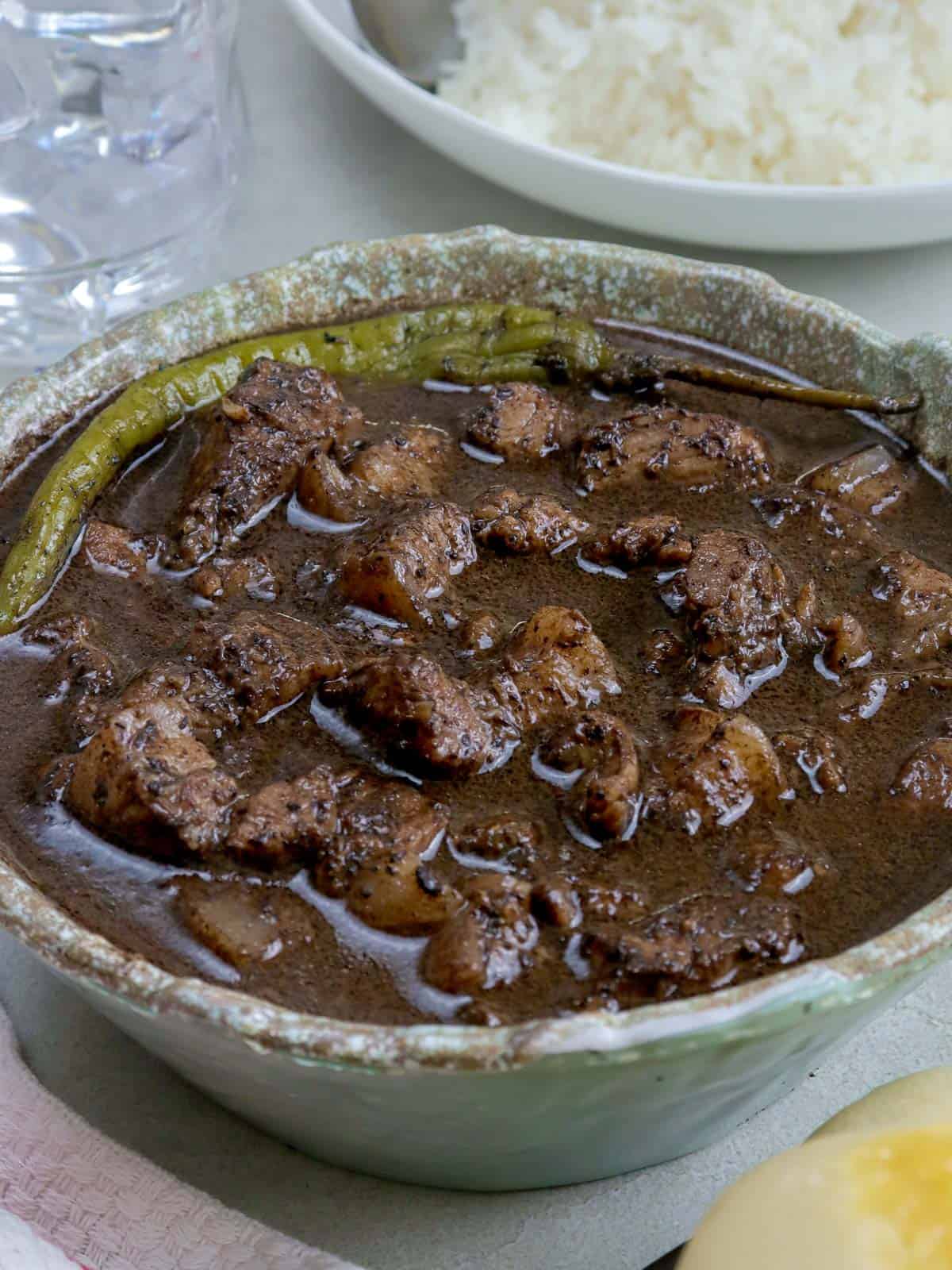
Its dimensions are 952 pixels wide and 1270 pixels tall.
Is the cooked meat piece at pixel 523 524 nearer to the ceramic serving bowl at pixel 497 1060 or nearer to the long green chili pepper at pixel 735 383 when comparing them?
the long green chili pepper at pixel 735 383

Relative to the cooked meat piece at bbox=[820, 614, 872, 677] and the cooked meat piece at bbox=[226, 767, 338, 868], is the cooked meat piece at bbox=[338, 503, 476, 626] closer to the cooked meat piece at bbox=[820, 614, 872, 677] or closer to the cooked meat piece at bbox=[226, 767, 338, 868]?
the cooked meat piece at bbox=[226, 767, 338, 868]

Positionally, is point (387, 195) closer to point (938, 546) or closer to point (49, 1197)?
point (938, 546)

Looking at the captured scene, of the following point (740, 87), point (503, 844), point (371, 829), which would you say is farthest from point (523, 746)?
point (740, 87)

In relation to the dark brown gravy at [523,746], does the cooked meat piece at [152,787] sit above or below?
above

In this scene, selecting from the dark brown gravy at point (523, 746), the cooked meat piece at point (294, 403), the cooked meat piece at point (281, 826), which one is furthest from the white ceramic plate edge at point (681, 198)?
the cooked meat piece at point (281, 826)

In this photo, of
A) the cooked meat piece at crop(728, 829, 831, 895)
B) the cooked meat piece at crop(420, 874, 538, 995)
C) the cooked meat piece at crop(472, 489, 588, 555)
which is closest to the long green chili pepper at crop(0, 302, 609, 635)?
the cooked meat piece at crop(472, 489, 588, 555)

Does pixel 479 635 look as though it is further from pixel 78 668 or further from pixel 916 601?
pixel 916 601
